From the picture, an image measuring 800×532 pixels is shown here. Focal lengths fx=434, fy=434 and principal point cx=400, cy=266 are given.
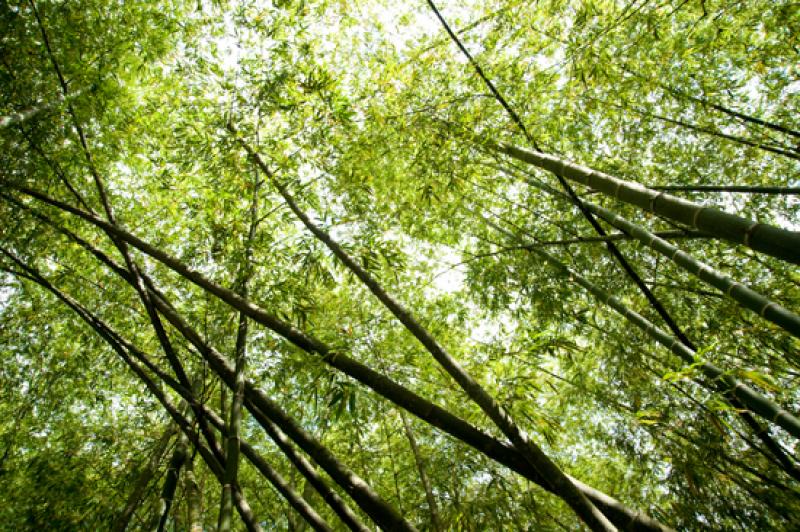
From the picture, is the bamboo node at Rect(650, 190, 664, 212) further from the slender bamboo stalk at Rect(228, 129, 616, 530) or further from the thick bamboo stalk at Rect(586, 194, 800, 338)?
the slender bamboo stalk at Rect(228, 129, 616, 530)

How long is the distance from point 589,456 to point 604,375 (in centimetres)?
202

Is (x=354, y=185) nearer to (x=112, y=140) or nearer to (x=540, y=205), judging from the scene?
(x=540, y=205)

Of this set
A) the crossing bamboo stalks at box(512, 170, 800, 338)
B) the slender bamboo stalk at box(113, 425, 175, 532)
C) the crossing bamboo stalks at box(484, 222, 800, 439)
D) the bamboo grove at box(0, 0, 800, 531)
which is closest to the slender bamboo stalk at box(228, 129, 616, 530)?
the bamboo grove at box(0, 0, 800, 531)

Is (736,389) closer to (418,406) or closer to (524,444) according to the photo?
(524,444)

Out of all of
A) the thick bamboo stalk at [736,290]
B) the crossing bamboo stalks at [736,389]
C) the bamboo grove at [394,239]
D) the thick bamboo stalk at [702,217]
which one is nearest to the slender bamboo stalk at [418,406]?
the bamboo grove at [394,239]

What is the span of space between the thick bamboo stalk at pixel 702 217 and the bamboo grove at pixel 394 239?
0.03 metres

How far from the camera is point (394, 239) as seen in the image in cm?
369

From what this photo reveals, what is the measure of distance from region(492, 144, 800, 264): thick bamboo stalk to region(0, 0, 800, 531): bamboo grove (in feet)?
0.08

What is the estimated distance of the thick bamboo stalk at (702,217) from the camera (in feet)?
4.59

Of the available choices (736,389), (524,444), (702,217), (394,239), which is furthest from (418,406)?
(394,239)

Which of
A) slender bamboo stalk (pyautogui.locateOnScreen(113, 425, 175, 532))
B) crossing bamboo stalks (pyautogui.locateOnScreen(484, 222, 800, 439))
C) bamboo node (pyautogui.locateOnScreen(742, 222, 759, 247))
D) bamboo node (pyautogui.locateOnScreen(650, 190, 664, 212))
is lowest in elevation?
crossing bamboo stalks (pyautogui.locateOnScreen(484, 222, 800, 439))

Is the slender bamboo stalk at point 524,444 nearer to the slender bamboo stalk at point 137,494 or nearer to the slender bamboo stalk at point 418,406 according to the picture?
the slender bamboo stalk at point 418,406

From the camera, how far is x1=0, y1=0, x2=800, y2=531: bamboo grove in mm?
2641

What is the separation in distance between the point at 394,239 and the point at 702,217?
236 cm
